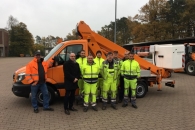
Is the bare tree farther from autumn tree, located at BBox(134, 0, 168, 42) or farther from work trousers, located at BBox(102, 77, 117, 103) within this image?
work trousers, located at BBox(102, 77, 117, 103)

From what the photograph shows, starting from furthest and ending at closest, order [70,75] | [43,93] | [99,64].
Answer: [99,64] → [43,93] → [70,75]

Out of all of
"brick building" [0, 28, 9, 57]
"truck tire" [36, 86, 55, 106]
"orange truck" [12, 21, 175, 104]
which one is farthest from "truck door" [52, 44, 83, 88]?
"brick building" [0, 28, 9, 57]

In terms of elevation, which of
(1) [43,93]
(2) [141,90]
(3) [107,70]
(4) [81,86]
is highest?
(3) [107,70]

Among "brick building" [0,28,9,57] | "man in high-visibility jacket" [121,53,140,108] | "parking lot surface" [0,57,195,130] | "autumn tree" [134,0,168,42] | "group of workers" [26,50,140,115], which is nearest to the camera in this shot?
"parking lot surface" [0,57,195,130]

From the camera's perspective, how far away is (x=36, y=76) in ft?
21.3

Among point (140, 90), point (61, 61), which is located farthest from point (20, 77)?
point (140, 90)

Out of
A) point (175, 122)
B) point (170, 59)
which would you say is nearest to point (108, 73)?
point (175, 122)

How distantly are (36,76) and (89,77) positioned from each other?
153 cm

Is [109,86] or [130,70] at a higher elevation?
[130,70]

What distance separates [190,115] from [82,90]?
3.28 meters

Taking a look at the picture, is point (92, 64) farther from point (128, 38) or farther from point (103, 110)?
point (128, 38)

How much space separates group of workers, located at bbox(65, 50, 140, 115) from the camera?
6.66 meters

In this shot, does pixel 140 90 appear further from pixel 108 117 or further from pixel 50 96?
pixel 50 96

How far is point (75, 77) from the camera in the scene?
6387 mm
